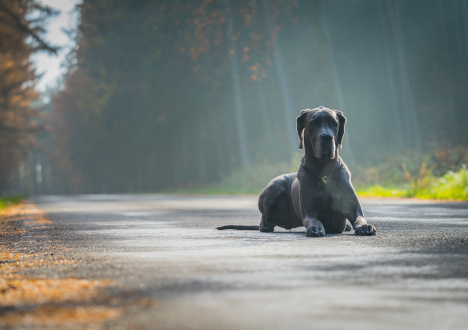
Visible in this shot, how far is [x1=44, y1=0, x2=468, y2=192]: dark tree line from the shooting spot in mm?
33031

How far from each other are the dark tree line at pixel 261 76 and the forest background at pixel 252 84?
0.30ft

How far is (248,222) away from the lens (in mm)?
11531

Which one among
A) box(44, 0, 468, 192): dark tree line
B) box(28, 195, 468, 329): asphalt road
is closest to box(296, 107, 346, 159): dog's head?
box(28, 195, 468, 329): asphalt road

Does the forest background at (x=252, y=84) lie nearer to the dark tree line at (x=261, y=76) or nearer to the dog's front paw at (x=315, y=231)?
the dark tree line at (x=261, y=76)

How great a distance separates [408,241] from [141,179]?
2200 inches

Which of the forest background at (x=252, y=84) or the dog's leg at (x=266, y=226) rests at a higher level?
the forest background at (x=252, y=84)

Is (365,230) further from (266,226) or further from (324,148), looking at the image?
(266,226)

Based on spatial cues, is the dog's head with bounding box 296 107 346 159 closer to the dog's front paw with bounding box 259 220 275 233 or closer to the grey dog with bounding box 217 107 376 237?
the grey dog with bounding box 217 107 376 237

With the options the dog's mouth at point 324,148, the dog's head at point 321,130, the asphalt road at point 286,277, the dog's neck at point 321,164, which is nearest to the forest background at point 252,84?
the dog's head at point 321,130

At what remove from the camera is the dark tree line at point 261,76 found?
108 ft

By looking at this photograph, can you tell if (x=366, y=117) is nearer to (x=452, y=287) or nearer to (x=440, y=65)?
(x=440, y=65)

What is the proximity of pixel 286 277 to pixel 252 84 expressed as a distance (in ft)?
142

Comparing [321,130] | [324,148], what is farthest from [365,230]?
[321,130]

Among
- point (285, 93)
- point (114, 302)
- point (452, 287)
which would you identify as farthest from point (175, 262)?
point (285, 93)
